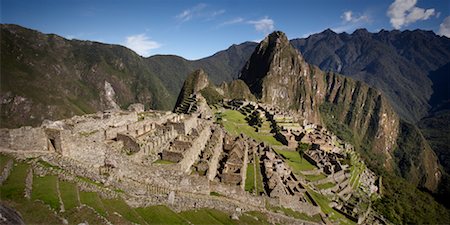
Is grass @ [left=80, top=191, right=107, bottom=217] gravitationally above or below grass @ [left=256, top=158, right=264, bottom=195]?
above

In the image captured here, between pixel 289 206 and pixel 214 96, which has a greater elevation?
pixel 214 96

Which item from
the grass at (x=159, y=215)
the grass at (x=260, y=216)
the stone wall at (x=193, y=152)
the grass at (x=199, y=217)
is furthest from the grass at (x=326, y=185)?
the grass at (x=159, y=215)

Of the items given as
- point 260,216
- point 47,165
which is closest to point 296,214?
point 260,216

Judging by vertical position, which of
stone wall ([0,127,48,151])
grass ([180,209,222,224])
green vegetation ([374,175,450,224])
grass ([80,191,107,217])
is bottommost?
green vegetation ([374,175,450,224])

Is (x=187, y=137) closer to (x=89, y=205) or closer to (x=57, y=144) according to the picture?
(x=57, y=144)

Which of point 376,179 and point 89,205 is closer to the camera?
point 89,205

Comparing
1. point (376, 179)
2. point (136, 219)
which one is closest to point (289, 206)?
point (136, 219)

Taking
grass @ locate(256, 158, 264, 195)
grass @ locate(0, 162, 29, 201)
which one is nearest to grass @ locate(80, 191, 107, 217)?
grass @ locate(0, 162, 29, 201)

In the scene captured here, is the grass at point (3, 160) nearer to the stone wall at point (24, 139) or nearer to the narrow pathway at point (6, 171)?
the narrow pathway at point (6, 171)

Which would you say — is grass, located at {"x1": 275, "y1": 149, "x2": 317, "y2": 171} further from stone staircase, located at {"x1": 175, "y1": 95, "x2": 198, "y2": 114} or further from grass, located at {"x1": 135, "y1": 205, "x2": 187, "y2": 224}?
grass, located at {"x1": 135, "y1": 205, "x2": 187, "y2": 224}
